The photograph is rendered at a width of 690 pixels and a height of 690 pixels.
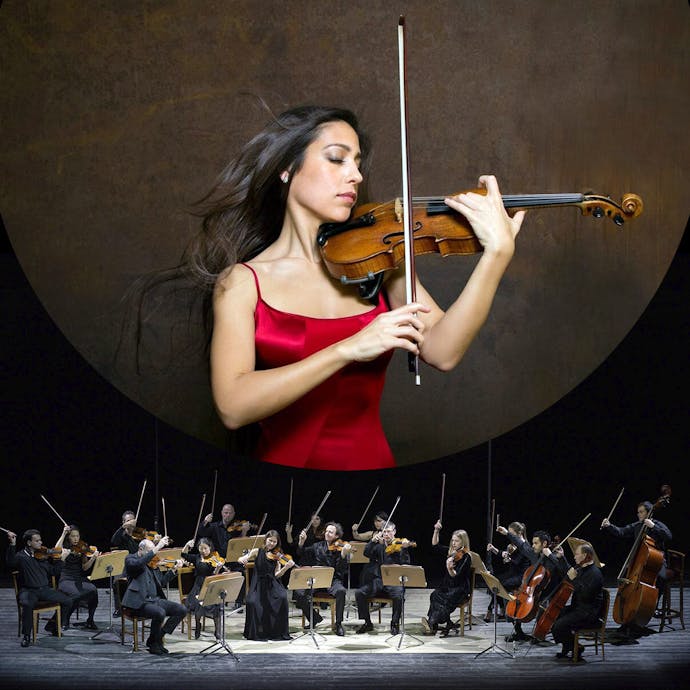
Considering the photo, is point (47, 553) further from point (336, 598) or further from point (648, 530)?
point (648, 530)

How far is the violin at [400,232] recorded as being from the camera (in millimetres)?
3205

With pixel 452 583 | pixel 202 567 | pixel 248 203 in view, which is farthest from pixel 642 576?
pixel 248 203

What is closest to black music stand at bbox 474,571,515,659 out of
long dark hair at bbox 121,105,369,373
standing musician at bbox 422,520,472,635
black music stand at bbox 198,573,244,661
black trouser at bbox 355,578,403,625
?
standing musician at bbox 422,520,472,635

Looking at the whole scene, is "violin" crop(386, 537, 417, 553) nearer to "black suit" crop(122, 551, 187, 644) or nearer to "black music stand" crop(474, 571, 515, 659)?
"black music stand" crop(474, 571, 515, 659)

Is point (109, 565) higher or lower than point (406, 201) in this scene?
lower

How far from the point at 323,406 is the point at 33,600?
519cm

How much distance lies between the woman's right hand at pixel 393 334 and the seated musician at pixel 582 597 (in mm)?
4862

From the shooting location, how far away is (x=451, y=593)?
27.7 ft

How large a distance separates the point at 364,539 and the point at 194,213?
5.58 metres

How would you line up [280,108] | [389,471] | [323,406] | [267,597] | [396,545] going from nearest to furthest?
[323,406], [280,108], [267,597], [396,545], [389,471]

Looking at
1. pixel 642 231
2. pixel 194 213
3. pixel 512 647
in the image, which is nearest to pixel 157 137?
pixel 194 213

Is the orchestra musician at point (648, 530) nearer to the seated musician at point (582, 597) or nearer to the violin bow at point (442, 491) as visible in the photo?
the seated musician at point (582, 597)

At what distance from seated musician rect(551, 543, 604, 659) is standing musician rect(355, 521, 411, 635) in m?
1.47

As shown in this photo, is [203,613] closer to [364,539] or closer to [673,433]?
[364,539]
